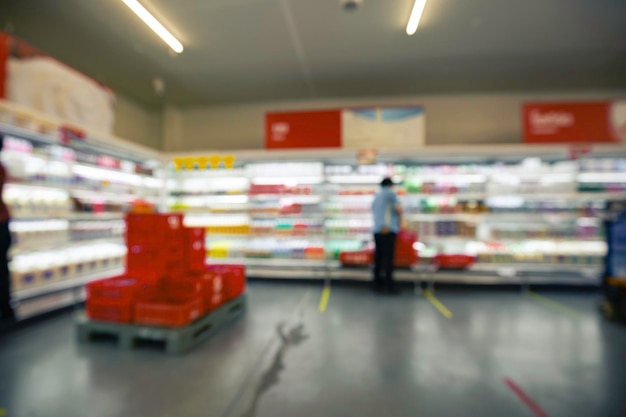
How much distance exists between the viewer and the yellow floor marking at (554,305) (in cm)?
425

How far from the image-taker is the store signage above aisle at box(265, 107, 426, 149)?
571 centimetres

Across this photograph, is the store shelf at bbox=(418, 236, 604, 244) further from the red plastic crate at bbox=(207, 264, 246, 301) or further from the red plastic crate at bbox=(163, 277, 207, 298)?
the red plastic crate at bbox=(163, 277, 207, 298)

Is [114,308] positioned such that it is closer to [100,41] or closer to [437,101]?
[100,41]

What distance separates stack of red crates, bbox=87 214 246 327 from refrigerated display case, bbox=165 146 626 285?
2.45 m

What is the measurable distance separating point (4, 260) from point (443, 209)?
697 cm

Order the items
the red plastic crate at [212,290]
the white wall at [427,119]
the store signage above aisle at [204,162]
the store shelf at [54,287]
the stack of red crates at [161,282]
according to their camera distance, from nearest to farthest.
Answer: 1. the stack of red crates at [161,282]
2. the red plastic crate at [212,290]
3. the store shelf at [54,287]
4. the store signage above aisle at [204,162]
5. the white wall at [427,119]

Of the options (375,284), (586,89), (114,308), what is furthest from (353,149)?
(586,89)

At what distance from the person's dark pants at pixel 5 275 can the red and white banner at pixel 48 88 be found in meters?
1.62

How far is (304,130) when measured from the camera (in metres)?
5.94

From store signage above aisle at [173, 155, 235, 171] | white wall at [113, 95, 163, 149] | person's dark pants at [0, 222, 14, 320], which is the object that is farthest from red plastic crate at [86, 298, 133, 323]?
white wall at [113, 95, 163, 149]

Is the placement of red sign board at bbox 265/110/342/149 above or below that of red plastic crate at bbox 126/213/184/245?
above

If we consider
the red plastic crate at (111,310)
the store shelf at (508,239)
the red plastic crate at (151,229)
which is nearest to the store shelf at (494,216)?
the store shelf at (508,239)

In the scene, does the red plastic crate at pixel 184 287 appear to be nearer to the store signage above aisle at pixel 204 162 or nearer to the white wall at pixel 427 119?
the store signage above aisle at pixel 204 162

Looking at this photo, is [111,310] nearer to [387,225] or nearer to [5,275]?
[5,275]
